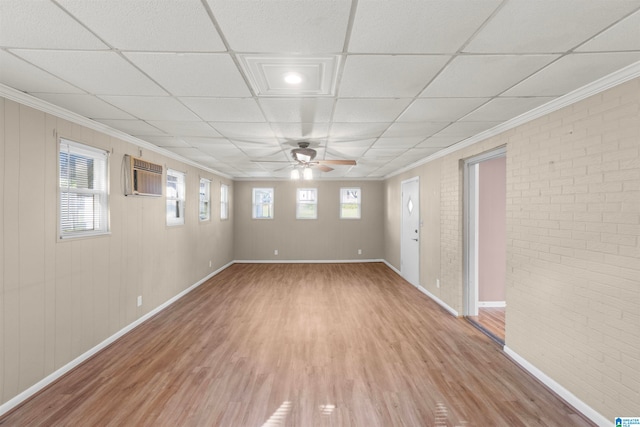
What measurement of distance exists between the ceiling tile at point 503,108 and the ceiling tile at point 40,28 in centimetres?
284

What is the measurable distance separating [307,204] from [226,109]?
17.9ft

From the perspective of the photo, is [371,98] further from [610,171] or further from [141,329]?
[141,329]

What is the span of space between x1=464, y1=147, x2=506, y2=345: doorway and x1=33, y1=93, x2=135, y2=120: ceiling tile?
4166 mm

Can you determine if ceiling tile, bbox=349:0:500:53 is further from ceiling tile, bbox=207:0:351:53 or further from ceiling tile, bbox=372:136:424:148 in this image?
ceiling tile, bbox=372:136:424:148

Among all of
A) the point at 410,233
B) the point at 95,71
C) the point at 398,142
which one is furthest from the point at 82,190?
the point at 410,233

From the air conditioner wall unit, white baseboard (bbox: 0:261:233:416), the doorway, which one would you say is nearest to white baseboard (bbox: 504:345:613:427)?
the doorway

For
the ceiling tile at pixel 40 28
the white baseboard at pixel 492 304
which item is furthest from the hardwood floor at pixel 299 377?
the ceiling tile at pixel 40 28

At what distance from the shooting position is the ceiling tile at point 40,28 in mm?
1247

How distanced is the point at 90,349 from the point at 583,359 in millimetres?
4440

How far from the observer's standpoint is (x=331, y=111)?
2549mm

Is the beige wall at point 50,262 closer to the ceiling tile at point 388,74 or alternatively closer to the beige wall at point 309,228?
the ceiling tile at point 388,74

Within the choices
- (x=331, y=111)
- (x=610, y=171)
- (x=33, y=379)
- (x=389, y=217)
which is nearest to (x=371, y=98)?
(x=331, y=111)

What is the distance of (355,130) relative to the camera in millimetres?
3160

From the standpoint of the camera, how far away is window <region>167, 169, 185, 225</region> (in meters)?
4.52
